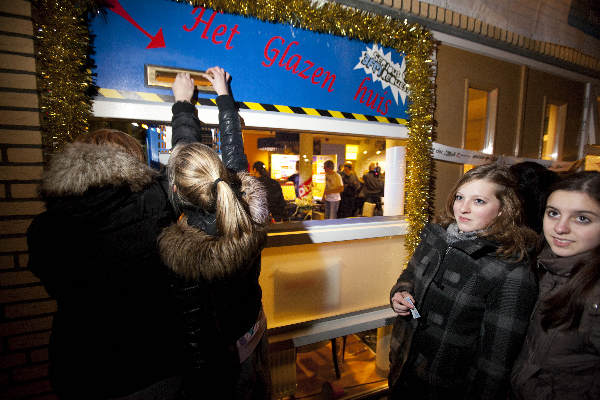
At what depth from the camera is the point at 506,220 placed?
1.62 meters

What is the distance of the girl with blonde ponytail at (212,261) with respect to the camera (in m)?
1.13

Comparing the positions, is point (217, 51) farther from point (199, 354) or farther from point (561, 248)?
point (561, 248)

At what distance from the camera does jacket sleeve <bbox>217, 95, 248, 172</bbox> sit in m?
1.92

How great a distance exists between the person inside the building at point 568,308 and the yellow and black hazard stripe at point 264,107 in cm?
193

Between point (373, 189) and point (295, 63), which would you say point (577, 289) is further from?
point (373, 189)

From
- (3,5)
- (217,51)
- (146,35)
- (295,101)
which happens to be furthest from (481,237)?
(3,5)

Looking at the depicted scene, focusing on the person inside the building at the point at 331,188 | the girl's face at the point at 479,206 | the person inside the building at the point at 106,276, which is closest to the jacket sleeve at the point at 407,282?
the girl's face at the point at 479,206

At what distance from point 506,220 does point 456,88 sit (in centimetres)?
259

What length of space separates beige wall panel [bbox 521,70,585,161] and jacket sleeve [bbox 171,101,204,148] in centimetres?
501

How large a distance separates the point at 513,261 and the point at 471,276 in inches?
9.7

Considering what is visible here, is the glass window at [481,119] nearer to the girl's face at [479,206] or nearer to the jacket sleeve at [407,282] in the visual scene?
the girl's face at [479,206]

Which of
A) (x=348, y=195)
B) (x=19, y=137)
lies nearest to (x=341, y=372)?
(x=19, y=137)

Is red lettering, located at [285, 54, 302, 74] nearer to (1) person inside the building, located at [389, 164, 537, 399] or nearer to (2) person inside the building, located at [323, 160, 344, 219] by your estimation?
(1) person inside the building, located at [389, 164, 537, 399]

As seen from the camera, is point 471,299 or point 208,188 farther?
point 471,299
